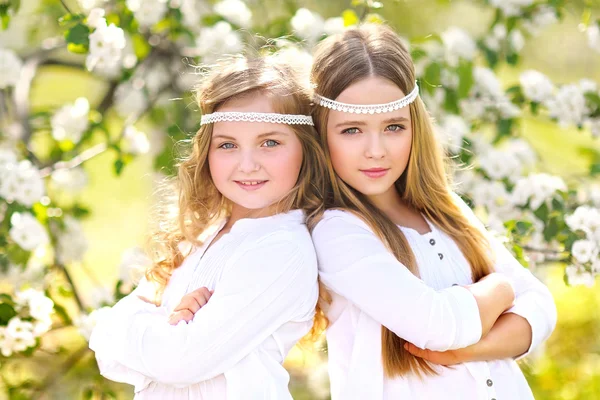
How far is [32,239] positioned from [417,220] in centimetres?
129

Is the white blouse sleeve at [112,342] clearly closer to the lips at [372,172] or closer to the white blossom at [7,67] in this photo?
the lips at [372,172]

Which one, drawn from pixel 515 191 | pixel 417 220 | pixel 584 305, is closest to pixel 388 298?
pixel 417 220

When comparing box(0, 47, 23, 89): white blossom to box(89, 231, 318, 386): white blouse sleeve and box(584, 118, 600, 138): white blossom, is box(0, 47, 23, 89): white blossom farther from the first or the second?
box(584, 118, 600, 138): white blossom

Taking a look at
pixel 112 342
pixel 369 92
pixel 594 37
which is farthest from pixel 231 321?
pixel 594 37

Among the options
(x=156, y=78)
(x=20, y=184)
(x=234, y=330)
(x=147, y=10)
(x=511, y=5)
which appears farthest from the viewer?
(x=156, y=78)

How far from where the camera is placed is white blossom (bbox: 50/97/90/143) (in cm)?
298

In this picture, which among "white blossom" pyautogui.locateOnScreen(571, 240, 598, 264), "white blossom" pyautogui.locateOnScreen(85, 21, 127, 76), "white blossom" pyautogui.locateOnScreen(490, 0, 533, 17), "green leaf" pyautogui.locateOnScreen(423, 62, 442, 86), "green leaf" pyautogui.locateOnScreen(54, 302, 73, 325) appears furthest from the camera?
"white blossom" pyautogui.locateOnScreen(490, 0, 533, 17)

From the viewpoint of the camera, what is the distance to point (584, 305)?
486 cm

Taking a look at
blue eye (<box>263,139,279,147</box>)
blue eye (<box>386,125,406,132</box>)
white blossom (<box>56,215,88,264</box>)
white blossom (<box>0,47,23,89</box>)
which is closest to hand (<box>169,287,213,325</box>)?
blue eye (<box>263,139,279,147</box>)

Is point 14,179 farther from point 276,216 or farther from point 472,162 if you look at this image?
point 472,162

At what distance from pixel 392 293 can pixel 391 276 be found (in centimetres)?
4

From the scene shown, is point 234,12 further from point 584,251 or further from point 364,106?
point 584,251

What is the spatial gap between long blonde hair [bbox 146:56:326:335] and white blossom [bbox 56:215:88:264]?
3.08 ft

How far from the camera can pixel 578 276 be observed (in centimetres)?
246
